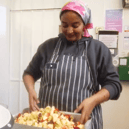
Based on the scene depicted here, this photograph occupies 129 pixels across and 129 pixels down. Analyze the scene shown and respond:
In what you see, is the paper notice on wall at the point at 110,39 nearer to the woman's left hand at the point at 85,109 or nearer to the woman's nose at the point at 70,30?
the woman's nose at the point at 70,30

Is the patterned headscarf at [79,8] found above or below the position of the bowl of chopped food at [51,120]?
above

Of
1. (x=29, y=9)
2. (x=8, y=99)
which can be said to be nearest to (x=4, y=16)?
(x=29, y=9)

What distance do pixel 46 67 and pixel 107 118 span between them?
1.60 meters

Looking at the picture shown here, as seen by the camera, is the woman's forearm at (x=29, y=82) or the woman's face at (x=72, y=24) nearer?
the woman's face at (x=72, y=24)

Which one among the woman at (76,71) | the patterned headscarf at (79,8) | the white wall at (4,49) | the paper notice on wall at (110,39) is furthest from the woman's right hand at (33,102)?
the white wall at (4,49)

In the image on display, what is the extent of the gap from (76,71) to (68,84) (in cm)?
9

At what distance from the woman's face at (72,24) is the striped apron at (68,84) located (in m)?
0.13

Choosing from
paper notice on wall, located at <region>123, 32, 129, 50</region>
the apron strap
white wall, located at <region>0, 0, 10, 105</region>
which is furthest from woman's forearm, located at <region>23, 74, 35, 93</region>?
white wall, located at <region>0, 0, 10, 105</region>

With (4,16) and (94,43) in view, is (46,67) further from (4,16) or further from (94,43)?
(4,16)

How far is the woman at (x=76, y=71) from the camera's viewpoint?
1.01 meters

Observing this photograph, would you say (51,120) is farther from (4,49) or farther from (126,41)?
(4,49)

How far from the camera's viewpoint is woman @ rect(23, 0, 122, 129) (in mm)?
1006

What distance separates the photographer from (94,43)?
1115mm

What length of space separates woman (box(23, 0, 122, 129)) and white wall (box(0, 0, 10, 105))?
6.65 feet
